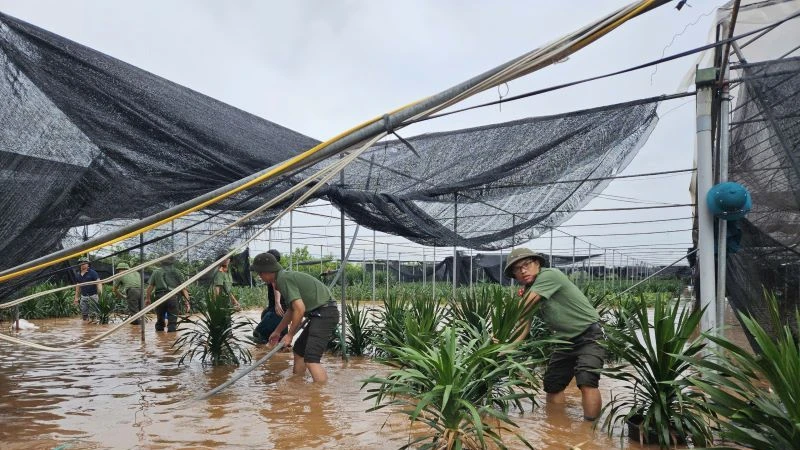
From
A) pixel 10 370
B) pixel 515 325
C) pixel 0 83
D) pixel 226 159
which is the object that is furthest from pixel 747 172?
pixel 10 370

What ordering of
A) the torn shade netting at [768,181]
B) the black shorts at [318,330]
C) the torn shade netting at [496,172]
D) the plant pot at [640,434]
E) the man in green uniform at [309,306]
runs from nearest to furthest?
the plant pot at [640,434]
the torn shade netting at [768,181]
the torn shade netting at [496,172]
the man in green uniform at [309,306]
the black shorts at [318,330]

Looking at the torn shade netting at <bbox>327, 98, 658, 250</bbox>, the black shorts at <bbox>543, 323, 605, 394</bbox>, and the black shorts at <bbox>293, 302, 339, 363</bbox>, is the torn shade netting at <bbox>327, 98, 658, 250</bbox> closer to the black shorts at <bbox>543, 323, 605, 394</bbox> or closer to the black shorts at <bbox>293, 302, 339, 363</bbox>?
the black shorts at <bbox>293, 302, 339, 363</bbox>

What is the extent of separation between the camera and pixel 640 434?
154 inches

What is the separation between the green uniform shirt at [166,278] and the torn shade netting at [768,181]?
26.7 ft

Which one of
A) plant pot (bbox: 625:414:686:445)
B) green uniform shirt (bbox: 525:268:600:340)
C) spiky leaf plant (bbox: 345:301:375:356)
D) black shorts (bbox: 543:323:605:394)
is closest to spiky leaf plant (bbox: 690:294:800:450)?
plant pot (bbox: 625:414:686:445)

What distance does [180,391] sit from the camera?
5.60 metres

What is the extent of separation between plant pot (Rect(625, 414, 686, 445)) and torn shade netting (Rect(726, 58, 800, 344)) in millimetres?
1333

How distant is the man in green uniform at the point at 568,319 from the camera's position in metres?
4.47

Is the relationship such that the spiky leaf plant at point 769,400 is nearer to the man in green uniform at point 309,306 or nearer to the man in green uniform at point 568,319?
the man in green uniform at point 568,319

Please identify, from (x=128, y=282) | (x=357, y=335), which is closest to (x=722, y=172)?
(x=357, y=335)

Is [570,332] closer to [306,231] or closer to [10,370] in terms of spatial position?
[10,370]

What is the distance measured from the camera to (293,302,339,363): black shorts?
591 centimetres

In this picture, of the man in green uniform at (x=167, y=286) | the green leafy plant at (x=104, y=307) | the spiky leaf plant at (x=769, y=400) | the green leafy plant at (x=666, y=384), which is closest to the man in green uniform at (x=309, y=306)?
the green leafy plant at (x=666, y=384)

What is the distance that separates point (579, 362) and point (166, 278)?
7.70 m
